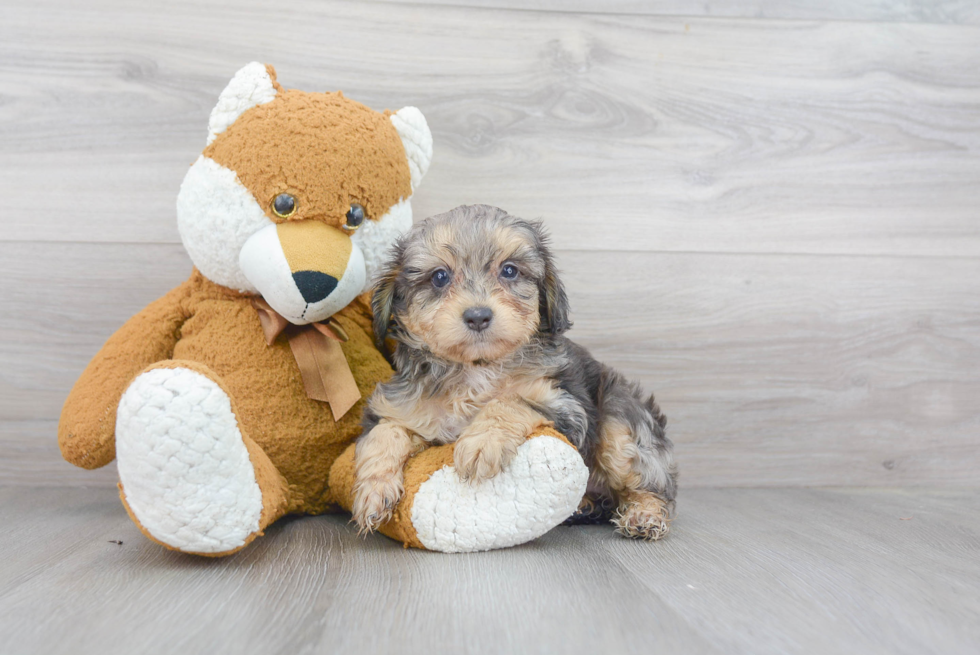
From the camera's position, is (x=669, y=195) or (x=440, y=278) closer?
(x=440, y=278)

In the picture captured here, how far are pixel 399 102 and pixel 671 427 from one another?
1.70 metres

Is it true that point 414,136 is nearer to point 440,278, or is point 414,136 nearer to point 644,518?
point 440,278

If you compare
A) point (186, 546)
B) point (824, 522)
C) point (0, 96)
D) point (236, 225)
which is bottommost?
point (824, 522)

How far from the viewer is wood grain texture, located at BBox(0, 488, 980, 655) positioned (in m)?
1.38

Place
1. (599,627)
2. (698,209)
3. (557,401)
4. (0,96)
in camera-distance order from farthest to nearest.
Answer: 1. (698,209)
2. (0,96)
3. (557,401)
4. (599,627)

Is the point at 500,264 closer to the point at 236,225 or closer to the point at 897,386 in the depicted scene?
the point at 236,225

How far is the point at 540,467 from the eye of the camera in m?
1.84

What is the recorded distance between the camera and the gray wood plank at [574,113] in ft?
8.71

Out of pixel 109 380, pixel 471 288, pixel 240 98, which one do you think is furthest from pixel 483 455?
pixel 240 98

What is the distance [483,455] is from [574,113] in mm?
1593

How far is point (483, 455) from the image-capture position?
5.99 feet

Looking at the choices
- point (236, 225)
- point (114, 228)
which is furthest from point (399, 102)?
point (114, 228)

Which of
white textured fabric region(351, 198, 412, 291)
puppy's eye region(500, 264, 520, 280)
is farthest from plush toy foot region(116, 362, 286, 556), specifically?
puppy's eye region(500, 264, 520, 280)

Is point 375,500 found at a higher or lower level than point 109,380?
lower
